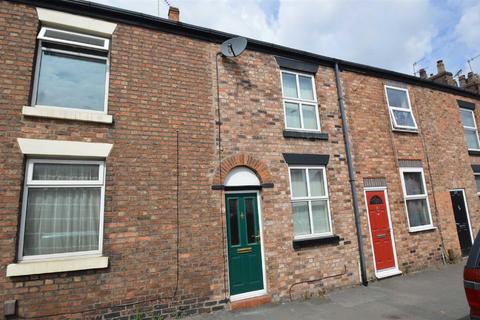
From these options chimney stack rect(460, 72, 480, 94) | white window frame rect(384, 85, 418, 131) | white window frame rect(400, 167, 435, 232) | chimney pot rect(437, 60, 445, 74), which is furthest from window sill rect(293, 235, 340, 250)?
chimney stack rect(460, 72, 480, 94)

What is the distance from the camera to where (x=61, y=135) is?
500cm

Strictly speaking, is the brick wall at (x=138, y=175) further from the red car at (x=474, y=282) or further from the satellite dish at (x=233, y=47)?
the red car at (x=474, y=282)

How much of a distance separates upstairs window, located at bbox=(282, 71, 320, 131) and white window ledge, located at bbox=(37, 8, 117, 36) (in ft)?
14.3

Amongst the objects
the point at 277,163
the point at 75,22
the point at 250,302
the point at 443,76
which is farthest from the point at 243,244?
the point at 443,76

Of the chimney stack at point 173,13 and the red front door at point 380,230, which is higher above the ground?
the chimney stack at point 173,13

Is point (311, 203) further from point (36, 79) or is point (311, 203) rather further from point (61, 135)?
point (36, 79)

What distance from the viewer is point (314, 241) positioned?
671 centimetres

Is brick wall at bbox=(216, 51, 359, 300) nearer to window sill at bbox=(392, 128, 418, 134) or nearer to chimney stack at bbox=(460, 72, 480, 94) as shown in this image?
window sill at bbox=(392, 128, 418, 134)

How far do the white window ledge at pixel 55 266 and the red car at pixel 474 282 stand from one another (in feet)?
16.9

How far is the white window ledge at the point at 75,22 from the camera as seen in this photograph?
531cm

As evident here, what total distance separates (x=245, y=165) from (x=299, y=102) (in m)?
2.53

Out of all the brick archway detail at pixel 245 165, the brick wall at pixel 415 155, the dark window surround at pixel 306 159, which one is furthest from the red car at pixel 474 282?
the brick wall at pixel 415 155

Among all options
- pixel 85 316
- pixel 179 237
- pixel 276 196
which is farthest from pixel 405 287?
pixel 85 316

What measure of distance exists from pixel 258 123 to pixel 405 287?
5.29 meters
